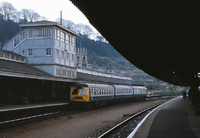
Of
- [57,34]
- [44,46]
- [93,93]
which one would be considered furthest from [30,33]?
[93,93]

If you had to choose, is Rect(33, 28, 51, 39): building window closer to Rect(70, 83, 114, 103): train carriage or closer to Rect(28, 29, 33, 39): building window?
Rect(28, 29, 33, 39): building window

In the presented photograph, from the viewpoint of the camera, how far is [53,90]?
32094mm

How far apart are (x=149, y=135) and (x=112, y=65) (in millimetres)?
186983

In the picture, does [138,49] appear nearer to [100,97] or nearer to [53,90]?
[100,97]

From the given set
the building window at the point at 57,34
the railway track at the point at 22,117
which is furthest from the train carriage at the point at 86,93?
the building window at the point at 57,34

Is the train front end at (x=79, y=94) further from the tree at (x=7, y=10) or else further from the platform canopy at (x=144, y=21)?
the tree at (x=7, y=10)

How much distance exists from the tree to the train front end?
4385 inches

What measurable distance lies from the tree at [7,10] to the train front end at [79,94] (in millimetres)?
111370

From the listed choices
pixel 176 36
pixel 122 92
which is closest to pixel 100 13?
pixel 176 36

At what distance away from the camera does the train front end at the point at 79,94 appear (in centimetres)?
2431

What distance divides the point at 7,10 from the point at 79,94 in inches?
4606

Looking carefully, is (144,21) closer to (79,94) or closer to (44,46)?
(79,94)

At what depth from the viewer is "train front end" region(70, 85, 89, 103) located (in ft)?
79.8

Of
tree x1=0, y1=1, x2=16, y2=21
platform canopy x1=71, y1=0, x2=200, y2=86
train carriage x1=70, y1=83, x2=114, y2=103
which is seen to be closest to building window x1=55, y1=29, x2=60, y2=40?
train carriage x1=70, y1=83, x2=114, y2=103
